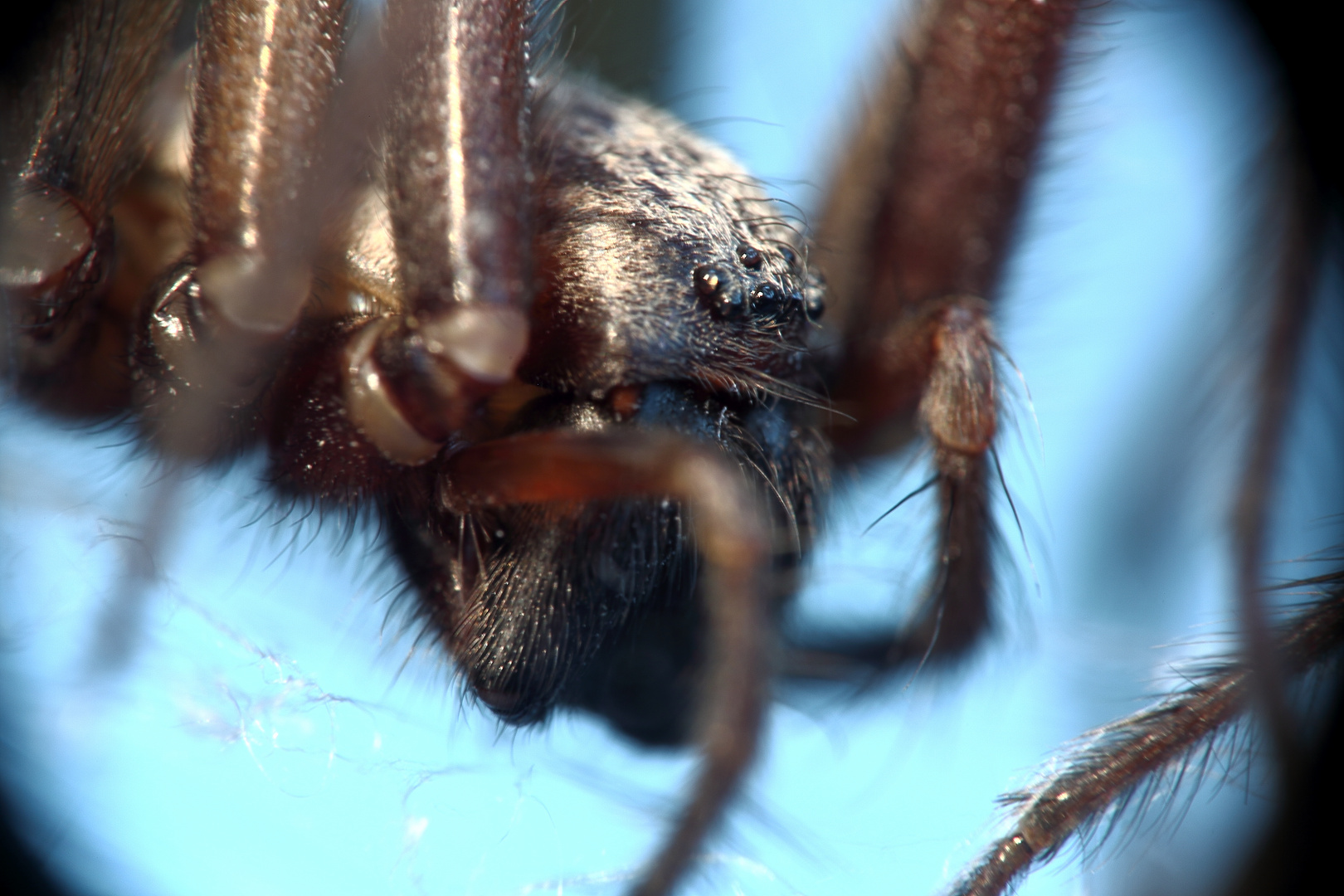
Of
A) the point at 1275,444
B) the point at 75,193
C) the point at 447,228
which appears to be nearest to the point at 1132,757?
the point at 1275,444

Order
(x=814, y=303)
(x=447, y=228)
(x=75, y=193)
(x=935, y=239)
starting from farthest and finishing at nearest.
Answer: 1. (x=935, y=239)
2. (x=814, y=303)
3. (x=75, y=193)
4. (x=447, y=228)

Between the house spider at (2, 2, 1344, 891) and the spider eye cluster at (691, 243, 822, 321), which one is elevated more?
the spider eye cluster at (691, 243, 822, 321)

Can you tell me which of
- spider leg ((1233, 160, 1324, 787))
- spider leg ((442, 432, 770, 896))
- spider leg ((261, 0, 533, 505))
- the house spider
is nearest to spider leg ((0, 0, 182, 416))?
the house spider

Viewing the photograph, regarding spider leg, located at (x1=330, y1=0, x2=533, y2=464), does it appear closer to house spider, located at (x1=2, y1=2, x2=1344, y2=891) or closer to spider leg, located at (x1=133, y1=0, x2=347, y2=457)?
spider leg, located at (x1=133, y1=0, x2=347, y2=457)

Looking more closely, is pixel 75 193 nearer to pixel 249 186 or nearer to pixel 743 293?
pixel 249 186

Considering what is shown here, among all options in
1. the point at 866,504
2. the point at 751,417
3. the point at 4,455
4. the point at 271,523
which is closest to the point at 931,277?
the point at 866,504
